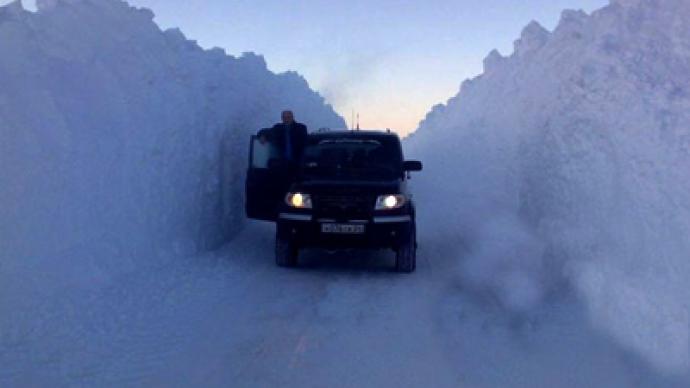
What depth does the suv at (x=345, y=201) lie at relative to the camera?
10.4 m

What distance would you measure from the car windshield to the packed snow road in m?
1.94

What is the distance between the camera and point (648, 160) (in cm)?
1003

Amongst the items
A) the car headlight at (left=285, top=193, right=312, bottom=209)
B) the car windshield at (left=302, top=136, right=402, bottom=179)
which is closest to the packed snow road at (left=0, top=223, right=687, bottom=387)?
the car headlight at (left=285, top=193, right=312, bottom=209)

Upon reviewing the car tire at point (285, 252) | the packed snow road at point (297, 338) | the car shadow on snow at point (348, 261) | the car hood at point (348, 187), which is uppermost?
the car hood at point (348, 187)

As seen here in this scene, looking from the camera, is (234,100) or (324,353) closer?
(324,353)

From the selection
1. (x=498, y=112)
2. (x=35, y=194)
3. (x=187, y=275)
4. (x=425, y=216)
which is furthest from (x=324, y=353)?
(x=498, y=112)

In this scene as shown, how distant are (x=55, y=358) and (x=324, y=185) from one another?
4.86 m

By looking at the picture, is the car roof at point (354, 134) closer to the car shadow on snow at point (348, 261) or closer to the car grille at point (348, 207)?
the car grille at point (348, 207)

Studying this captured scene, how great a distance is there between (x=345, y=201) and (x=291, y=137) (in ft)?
8.75

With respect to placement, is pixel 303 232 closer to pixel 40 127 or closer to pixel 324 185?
pixel 324 185

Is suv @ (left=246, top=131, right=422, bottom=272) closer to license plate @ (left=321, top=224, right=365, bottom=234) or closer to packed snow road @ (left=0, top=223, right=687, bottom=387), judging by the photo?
license plate @ (left=321, top=224, right=365, bottom=234)

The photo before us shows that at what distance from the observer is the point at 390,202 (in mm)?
10523

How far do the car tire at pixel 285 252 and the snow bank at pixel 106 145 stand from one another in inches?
57.6

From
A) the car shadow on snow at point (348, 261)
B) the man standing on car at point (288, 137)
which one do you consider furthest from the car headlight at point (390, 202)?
the man standing on car at point (288, 137)
